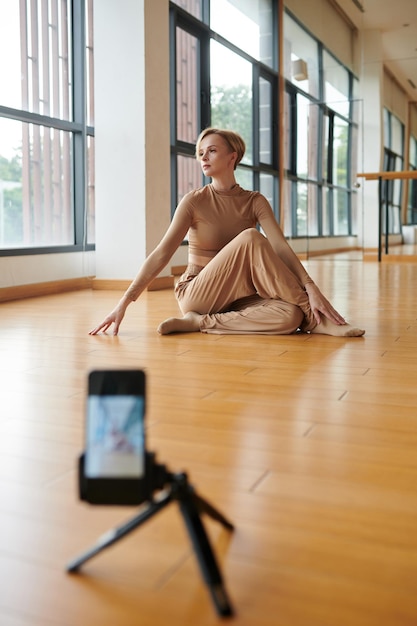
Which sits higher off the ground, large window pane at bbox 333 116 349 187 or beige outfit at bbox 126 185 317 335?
large window pane at bbox 333 116 349 187

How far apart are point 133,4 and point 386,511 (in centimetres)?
487

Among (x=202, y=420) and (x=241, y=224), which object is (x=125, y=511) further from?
(x=241, y=224)

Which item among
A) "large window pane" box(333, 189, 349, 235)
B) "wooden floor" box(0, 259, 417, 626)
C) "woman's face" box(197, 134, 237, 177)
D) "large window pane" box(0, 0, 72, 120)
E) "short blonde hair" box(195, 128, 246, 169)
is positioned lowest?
"wooden floor" box(0, 259, 417, 626)

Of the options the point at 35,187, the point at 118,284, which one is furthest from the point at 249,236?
the point at 118,284

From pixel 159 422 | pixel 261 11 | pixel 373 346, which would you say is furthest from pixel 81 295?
pixel 261 11

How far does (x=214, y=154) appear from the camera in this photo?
3002 millimetres

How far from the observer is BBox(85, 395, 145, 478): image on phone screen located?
0.78m

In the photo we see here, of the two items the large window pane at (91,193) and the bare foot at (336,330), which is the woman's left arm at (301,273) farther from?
the large window pane at (91,193)

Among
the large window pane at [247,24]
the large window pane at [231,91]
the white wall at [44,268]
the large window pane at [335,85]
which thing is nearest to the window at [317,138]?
the large window pane at [335,85]

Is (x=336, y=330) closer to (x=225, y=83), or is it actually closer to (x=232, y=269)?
(x=232, y=269)

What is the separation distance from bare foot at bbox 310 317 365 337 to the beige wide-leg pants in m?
0.04

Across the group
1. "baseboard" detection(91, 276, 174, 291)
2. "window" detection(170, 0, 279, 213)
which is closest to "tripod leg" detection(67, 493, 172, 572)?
"baseboard" detection(91, 276, 174, 291)

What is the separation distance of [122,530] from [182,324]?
7.32 feet

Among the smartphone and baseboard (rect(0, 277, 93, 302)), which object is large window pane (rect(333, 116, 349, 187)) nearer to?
baseboard (rect(0, 277, 93, 302))
